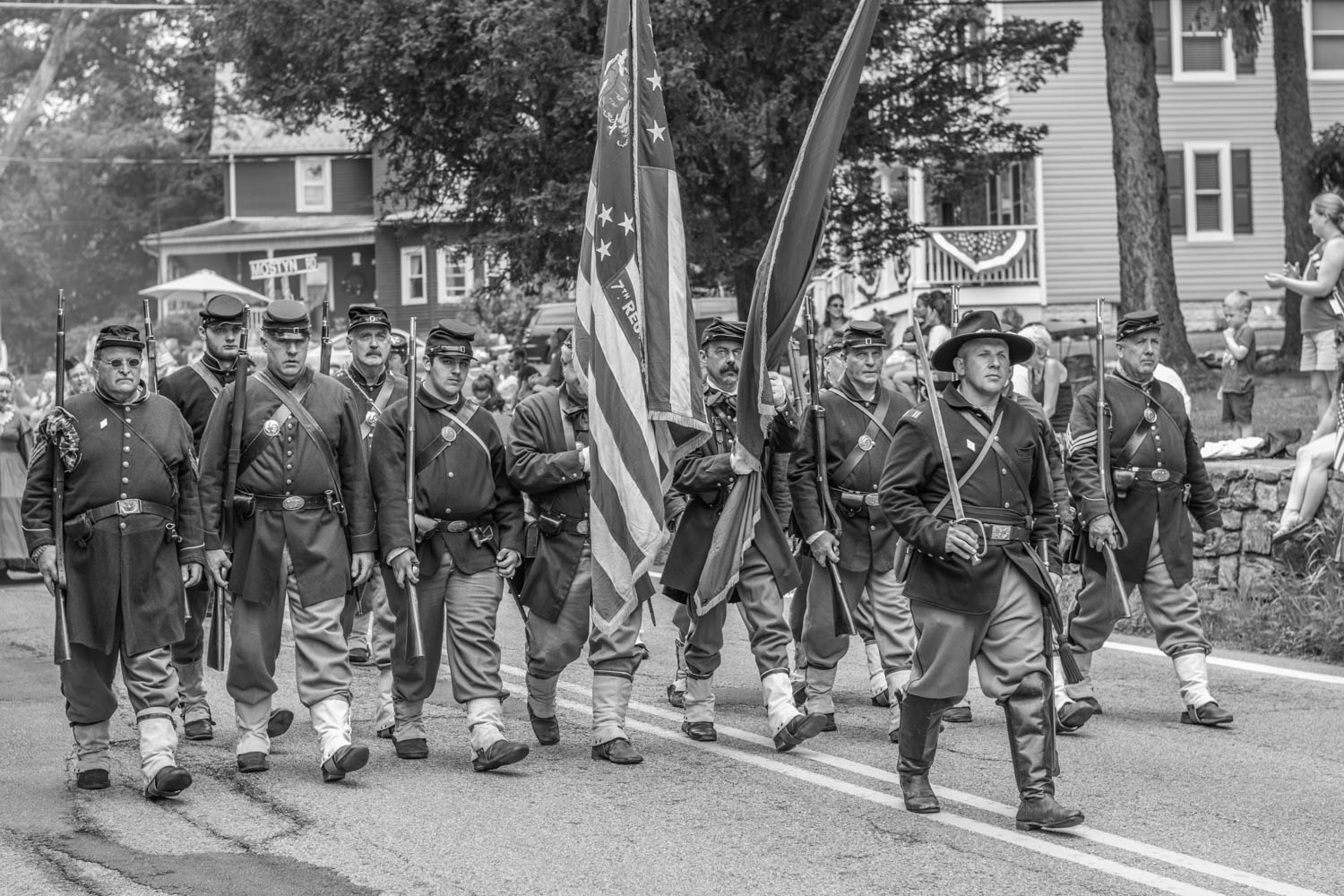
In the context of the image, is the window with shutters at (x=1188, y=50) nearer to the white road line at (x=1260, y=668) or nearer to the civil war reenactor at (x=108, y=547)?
the white road line at (x=1260, y=668)

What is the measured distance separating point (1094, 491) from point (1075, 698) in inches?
45.5

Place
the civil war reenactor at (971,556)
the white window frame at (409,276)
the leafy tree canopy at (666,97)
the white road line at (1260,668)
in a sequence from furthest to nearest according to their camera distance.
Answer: the white window frame at (409,276)
the leafy tree canopy at (666,97)
the white road line at (1260,668)
the civil war reenactor at (971,556)

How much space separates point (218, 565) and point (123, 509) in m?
0.50

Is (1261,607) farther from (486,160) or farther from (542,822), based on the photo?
(486,160)

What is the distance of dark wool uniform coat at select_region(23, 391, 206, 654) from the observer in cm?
802

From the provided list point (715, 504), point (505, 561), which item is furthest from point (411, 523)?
point (715, 504)

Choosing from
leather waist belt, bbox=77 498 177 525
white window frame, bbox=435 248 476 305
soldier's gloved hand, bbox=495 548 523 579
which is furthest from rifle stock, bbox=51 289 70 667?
white window frame, bbox=435 248 476 305

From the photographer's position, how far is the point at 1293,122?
86.8 feet

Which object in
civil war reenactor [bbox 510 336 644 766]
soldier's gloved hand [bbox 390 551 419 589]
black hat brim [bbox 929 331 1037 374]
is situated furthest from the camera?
civil war reenactor [bbox 510 336 644 766]

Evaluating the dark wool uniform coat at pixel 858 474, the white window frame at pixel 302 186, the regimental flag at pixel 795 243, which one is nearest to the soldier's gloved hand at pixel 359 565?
the regimental flag at pixel 795 243

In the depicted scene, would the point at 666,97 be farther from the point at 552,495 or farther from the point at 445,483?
the point at 445,483

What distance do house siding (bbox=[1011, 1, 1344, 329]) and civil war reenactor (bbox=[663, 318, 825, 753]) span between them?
27.0 meters

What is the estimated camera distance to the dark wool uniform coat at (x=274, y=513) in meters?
8.29

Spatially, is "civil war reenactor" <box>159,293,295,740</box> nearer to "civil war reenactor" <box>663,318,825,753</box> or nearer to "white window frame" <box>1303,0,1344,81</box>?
"civil war reenactor" <box>663,318,825,753</box>
